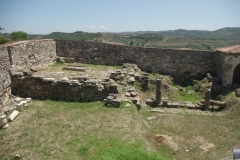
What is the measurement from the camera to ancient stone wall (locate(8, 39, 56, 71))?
1267 centimetres

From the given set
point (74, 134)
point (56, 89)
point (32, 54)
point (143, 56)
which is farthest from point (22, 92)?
point (143, 56)

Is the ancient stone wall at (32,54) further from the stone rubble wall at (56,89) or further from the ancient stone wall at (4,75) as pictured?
the stone rubble wall at (56,89)

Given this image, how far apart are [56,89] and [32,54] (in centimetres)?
547

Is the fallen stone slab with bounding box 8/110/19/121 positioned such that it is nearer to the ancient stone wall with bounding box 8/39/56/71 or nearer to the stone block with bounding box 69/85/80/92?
the stone block with bounding box 69/85/80/92

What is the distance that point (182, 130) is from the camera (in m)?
10.7

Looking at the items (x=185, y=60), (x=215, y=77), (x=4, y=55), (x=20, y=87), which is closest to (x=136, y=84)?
(x=185, y=60)

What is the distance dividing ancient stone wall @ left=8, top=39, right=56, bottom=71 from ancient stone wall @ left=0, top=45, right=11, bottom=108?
1.84 ft

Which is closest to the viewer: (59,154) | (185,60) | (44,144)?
(59,154)

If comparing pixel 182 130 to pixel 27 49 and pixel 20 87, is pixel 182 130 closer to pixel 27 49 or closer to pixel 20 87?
pixel 20 87

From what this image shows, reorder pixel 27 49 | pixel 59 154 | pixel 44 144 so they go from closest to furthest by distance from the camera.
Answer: pixel 59 154
pixel 44 144
pixel 27 49

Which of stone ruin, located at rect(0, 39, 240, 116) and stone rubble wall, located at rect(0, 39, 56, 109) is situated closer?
stone rubble wall, located at rect(0, 39, 56, 109)

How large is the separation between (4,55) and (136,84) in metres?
9.05

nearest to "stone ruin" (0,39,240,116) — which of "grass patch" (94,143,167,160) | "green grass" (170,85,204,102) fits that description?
"green grass" (170,85,204,102)

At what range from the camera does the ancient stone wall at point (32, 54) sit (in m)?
12.7
